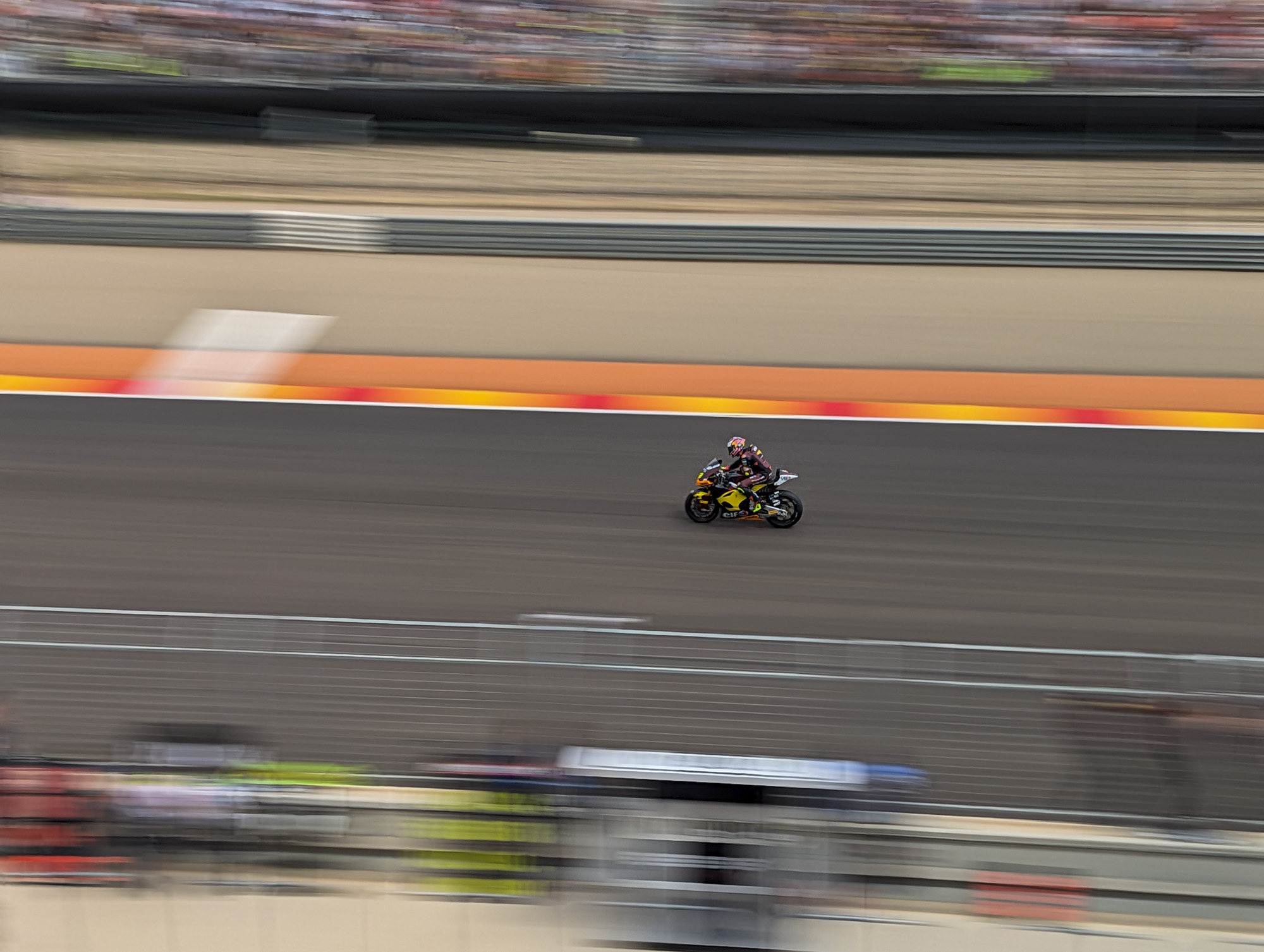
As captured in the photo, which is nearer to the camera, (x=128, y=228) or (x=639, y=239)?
(x=639, y=239)

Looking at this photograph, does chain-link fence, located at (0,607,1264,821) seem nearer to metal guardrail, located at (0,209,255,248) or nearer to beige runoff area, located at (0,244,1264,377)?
beige runoff area, located at (0,244,1264,377)

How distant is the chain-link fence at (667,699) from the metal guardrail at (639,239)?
352 inches

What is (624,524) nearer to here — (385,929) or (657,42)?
(385,929)

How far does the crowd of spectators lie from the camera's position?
59.9 feet

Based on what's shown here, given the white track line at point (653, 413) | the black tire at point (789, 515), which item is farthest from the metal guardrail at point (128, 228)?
the black tire at point (789, 515)

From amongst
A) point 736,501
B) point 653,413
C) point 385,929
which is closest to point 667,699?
point 385,929

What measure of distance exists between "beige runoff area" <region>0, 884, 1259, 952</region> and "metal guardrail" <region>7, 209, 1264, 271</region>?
9.91 m

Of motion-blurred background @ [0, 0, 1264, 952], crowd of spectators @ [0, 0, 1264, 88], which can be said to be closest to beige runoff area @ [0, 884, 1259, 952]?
motion-blurred background @ [0, 0, 1264, 952]

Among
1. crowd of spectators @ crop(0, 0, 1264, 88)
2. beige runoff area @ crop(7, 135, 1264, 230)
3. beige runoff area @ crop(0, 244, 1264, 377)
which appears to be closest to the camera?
beige runoff area @ crop(0, 244, 1264, 377)

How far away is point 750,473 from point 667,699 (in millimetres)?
4043

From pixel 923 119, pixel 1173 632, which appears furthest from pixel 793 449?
pixel 923 119

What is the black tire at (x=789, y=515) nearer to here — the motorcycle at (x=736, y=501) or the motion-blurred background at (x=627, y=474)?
the motorcycle at (x=736, y=501)

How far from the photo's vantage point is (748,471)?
10.4 metres

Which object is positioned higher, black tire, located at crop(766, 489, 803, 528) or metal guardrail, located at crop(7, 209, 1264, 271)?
metal guardrail, located at crop(7, 209, 1264, 271)
